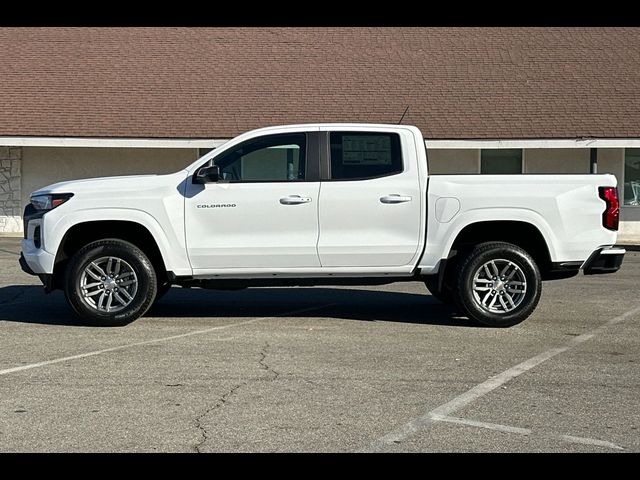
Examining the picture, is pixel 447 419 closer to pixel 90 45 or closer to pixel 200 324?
pixel 200 324

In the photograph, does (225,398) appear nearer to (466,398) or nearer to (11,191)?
(466,398)

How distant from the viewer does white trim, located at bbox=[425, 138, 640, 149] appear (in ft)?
69.6

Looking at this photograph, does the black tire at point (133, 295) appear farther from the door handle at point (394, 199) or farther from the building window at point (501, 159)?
the building window at point (501, 159)

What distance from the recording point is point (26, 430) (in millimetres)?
5832

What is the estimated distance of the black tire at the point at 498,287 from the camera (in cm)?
957

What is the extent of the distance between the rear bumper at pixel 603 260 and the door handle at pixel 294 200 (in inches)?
113

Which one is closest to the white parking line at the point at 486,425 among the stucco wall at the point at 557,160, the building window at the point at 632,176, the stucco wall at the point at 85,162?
the stucco wall at the point at 557,160

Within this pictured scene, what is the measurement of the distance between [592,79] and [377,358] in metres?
17.5

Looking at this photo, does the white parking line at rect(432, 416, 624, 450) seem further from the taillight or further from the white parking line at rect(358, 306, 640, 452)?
the taillight

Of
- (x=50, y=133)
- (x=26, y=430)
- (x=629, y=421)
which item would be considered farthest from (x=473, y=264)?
(x=50, y=133)

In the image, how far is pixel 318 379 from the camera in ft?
23.8

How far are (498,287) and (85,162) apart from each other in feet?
52.4

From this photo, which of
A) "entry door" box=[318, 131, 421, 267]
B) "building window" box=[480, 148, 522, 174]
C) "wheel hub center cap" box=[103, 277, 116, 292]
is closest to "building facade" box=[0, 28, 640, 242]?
"building window" box=[480, 148, 522, 174]

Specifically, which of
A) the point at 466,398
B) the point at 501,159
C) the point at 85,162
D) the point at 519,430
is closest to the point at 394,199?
the point at 466,398
